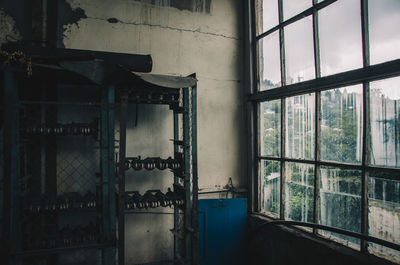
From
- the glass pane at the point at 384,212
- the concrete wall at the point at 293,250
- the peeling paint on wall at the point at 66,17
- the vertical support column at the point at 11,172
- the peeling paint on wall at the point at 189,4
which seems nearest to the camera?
the glass pane at the point at 384,212

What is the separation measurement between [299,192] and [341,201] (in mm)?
614

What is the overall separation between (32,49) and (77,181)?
70.3 inches

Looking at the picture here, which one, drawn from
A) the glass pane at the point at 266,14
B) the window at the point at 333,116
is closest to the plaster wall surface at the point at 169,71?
the glass pane at the point at 266,14

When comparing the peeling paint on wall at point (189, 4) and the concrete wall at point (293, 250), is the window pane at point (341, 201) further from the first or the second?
the peeling paint on wall at point (189, 4)

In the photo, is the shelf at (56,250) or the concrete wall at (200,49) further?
the concrete wall at (200,49)

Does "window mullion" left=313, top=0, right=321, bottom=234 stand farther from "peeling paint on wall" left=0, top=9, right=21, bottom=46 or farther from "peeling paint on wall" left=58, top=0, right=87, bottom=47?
"peeling paint on wall" left=0, top=9, right=21, bottom=46

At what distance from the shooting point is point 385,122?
9.09 ft

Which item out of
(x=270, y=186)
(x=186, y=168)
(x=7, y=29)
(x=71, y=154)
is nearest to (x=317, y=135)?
(x=270, y=186)

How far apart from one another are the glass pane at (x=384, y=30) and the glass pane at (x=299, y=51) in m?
0.78

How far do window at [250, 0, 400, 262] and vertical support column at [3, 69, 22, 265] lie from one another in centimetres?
330

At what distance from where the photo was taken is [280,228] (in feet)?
12.7

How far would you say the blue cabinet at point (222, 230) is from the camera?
170 inches

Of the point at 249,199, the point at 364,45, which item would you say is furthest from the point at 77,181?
the point at 364,45

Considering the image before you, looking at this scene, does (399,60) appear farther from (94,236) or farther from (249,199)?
(94,236)
